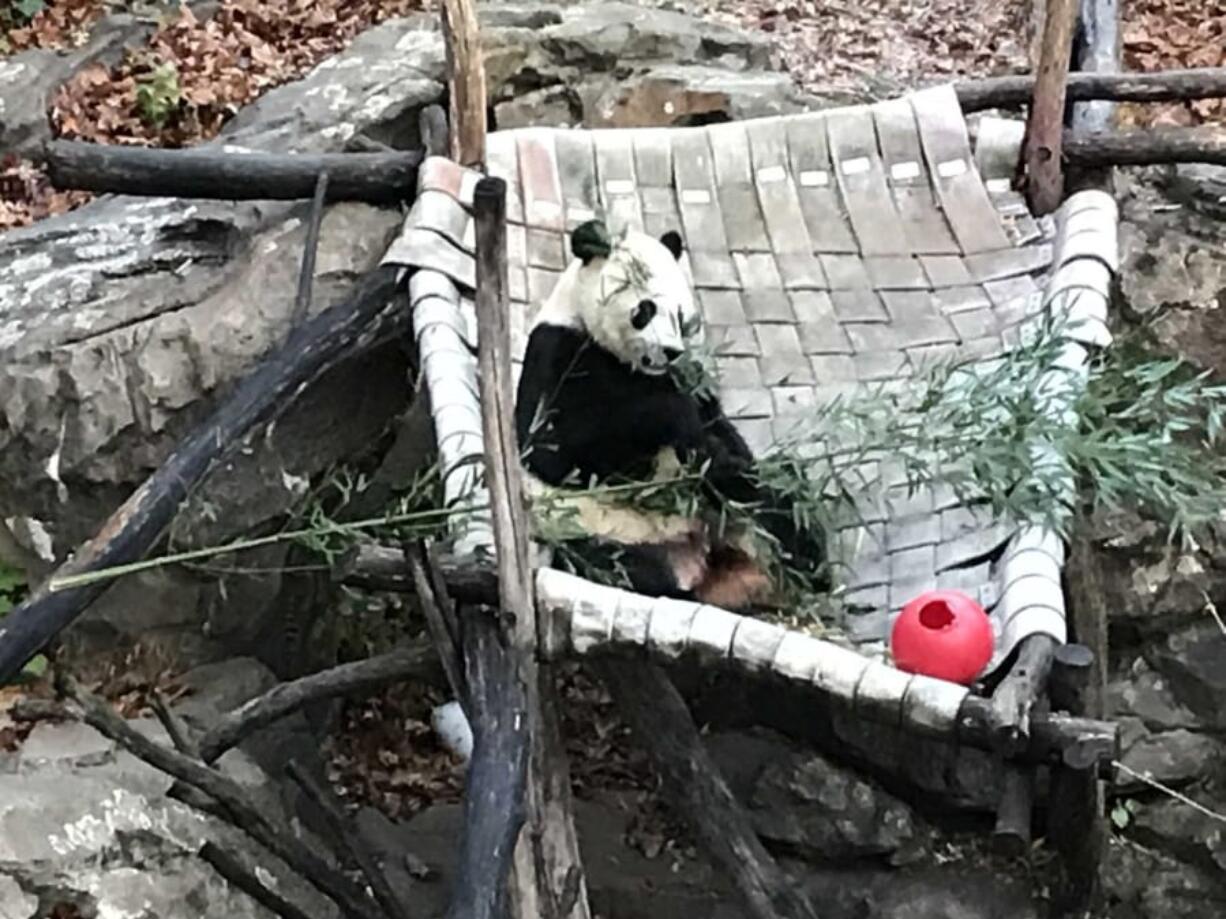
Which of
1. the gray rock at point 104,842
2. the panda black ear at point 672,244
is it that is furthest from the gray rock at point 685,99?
the gray rock at point 104,842

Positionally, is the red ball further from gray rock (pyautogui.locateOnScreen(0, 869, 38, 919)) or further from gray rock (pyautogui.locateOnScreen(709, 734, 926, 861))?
gray rock (pyautogui.locateOnScreen(0, 869, 38, 919))

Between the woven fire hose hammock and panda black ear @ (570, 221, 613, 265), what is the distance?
295 millimetres

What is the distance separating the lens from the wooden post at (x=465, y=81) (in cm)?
335

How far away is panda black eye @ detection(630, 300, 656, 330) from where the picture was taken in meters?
2.65

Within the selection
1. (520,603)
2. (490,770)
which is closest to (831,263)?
(520,603)

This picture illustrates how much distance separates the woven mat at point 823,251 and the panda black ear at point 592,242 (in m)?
0.29

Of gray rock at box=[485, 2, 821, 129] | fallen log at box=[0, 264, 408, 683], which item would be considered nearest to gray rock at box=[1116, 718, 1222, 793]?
gray rock at box=[485, 2, 821, 129]

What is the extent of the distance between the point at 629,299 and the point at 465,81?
0.89 m

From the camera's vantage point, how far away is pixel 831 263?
3.39 metres

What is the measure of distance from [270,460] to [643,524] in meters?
0.95

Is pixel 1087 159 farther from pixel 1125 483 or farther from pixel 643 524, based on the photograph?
pixel 643 524

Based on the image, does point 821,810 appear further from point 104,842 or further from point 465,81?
point 465,81

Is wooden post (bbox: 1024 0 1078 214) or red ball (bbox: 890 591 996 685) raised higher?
wooden post (bbox: 1024 0 1078 214)

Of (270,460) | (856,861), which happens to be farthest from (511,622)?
(856,861)
